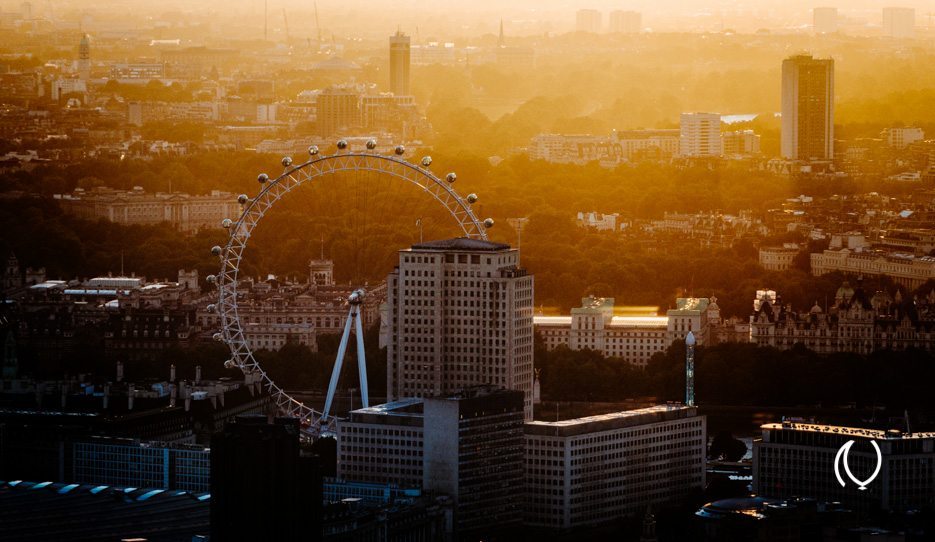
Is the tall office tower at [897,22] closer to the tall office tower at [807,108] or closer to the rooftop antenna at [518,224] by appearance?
the tall office tower at [807,108]

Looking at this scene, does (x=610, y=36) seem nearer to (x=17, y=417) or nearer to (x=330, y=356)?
(x=330, y=356)

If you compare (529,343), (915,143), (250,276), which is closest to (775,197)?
(915,143)

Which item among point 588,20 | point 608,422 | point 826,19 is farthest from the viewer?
point 588,20

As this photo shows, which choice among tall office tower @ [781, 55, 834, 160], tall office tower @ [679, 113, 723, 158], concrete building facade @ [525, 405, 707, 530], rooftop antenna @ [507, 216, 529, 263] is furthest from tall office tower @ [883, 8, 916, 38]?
concrete building facade @ [525, 405, 707, 530]

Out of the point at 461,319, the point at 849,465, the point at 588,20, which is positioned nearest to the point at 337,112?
the point at 588,20

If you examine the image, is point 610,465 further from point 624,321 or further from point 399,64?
point 399,64

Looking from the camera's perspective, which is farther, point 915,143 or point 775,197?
point 915,143
